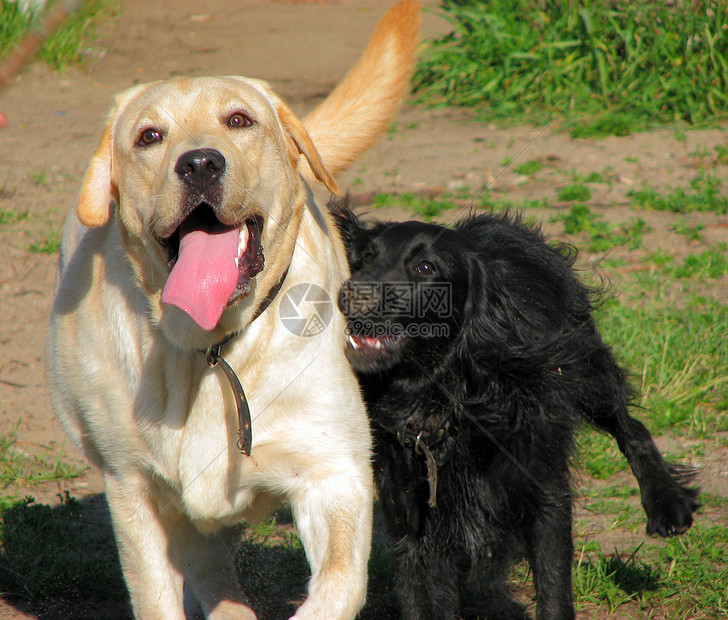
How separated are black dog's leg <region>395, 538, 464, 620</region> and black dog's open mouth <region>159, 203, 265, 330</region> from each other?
42.4 inches

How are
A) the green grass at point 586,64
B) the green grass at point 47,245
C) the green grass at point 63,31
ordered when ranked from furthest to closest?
the green grass at point 63,31 < the green grass at point 586,64 < the green grass at point 47,245

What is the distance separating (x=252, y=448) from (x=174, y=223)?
655mm

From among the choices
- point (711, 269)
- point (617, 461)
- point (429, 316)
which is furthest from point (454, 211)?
point (429, 316)

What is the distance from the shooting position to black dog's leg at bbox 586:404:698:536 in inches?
127

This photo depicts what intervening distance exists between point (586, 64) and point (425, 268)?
5.42 metres

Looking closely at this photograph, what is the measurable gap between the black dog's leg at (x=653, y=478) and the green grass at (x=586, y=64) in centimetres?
420

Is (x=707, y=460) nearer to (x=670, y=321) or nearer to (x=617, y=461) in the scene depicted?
(x=617, y=461)

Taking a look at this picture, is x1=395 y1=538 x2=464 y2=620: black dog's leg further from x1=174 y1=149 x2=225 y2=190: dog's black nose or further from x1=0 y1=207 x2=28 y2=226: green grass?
x1=0 y1=207 x2=28 y2=226: green grass

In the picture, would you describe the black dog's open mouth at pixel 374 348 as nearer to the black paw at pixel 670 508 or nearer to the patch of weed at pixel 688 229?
the black paw at pixel 670 508

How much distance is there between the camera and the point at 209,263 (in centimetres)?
248

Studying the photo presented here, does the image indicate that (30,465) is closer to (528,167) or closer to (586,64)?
(528,167)

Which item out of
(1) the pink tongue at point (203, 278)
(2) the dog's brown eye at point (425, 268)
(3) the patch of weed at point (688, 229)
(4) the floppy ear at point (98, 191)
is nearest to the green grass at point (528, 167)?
(3) the patch of weed at point (688, 229)

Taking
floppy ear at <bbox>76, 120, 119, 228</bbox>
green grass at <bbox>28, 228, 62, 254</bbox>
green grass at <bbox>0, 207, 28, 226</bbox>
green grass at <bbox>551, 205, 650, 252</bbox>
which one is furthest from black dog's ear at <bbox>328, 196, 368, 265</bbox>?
green grass at <bbox>0, 207, 28, 226</bbox>

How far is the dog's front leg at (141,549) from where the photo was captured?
2.74 meters
